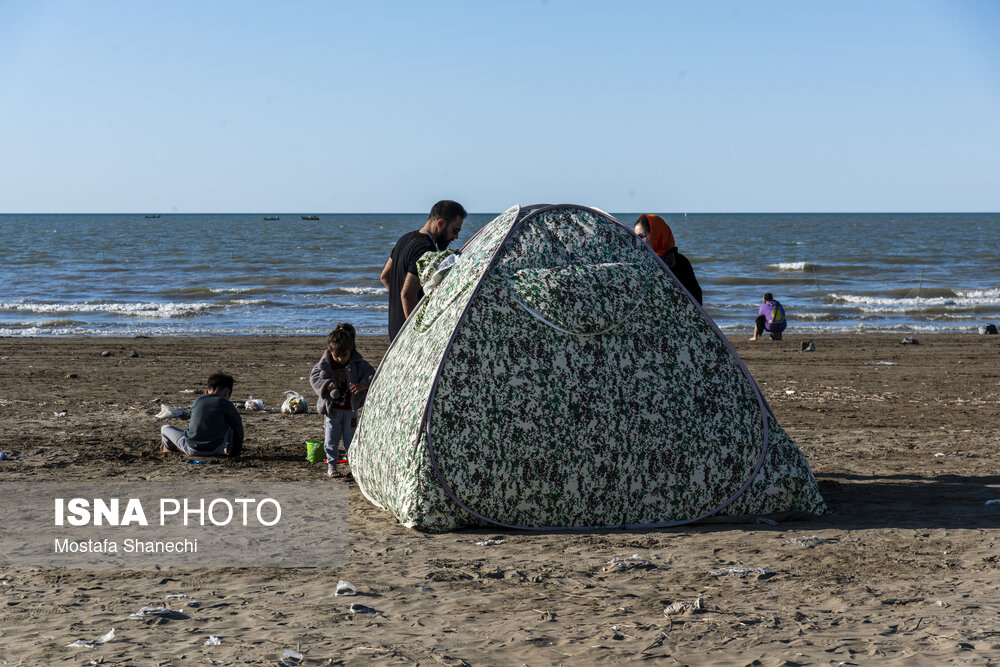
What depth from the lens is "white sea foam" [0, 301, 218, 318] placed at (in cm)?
2392

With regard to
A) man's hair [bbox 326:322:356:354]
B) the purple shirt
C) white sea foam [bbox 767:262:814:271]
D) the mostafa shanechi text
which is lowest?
the mostafa shanechi text

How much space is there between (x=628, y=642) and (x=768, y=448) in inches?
88.3

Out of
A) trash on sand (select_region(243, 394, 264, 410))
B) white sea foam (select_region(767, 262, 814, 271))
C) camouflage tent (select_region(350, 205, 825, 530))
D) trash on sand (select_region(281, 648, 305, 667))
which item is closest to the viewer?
→ trash on sand (select_region(281, 648, 305, 667))

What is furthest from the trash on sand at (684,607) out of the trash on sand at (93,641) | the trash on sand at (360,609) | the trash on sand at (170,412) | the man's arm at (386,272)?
the trash on sand at (170,412)

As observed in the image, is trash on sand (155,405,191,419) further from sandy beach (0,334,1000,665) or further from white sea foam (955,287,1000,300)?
white sea foam (955,287,1000,300)

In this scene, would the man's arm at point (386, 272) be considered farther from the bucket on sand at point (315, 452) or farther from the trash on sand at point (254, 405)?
the trash on sand at point (254, 405)

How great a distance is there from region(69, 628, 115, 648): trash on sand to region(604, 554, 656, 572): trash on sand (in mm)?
2417

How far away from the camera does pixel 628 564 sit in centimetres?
508

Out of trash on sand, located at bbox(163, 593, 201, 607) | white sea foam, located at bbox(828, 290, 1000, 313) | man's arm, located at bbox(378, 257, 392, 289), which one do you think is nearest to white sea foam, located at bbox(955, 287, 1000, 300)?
white sea foam, located at bbox(828, 290, 1000, 313)

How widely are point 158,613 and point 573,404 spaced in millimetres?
2498

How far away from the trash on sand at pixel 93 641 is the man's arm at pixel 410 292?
3.20 metres

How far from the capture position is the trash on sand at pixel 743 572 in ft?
16.2

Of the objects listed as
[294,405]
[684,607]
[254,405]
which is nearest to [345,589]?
[684,607]

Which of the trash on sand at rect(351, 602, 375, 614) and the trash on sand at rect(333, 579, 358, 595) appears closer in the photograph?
the trash on sand at rect(351, 602, 375, 614)
